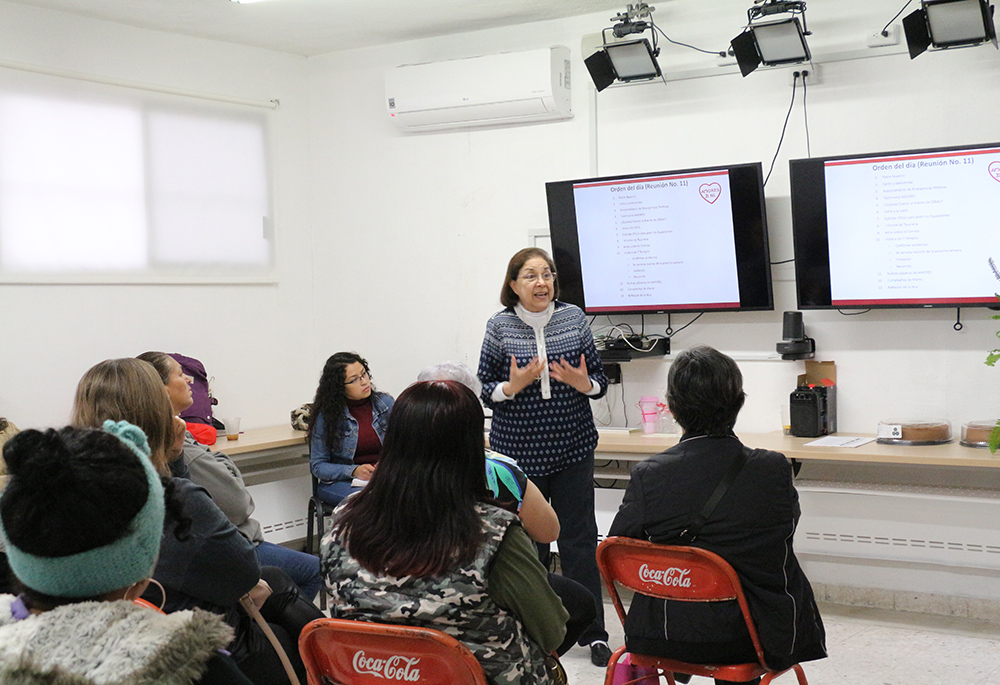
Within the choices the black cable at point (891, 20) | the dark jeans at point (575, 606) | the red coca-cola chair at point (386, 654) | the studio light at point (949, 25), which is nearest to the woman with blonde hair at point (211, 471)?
the red coca-cola chair at point (386, 654)

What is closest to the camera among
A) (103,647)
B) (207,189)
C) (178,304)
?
(103,647)

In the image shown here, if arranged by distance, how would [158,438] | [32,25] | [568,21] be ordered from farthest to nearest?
1. [568,21]
2. [32,25]
3. [158,438]

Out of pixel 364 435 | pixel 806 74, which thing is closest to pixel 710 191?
pixel 806 74

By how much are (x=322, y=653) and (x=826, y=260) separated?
2995mm

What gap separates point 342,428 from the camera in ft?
14.4

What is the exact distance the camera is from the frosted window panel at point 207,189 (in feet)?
16.4

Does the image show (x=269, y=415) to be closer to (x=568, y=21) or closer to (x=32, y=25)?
(x=32, y=25)

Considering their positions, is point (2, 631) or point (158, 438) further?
point (158, 438)

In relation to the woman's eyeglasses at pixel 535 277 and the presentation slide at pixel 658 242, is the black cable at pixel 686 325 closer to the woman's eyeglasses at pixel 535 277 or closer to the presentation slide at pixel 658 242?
the presentation slide at pixel 658 242

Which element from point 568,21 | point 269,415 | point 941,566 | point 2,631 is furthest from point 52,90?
point 941,566

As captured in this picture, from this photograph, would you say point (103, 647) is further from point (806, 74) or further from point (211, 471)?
point (806, 74)

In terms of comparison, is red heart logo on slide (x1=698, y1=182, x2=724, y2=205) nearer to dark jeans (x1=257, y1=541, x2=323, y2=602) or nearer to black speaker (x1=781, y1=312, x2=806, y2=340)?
black speaker (x1=781, y1=312, x2=806, y2=340)

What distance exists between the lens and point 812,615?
7.50 ft

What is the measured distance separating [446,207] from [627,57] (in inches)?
53.5
